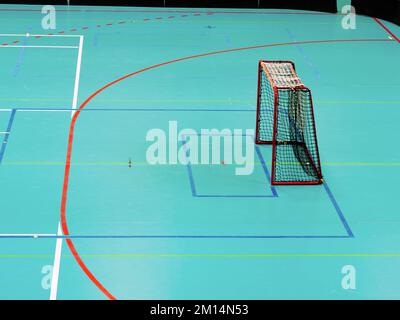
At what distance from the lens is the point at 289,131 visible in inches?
695

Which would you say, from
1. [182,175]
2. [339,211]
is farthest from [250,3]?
[339,211]

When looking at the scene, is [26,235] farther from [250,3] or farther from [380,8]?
[380,8]

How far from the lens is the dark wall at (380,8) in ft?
91.5

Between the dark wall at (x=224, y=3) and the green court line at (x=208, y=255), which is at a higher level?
the dark wall at (x=224, y=3)

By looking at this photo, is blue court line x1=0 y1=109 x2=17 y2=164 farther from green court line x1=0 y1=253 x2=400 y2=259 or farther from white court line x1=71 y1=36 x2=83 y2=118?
green court line x1=0 y1=253 x2=400 y2=259

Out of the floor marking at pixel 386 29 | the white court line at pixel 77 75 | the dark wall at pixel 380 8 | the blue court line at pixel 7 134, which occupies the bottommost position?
the blue court line at pixel 7 134

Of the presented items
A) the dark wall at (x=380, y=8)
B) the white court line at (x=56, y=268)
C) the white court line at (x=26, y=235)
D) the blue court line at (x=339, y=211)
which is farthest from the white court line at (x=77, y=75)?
the dark wall at (x=380, y=8)

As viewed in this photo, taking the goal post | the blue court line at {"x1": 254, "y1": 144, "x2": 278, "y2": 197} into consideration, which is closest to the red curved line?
the blue court line at {"x1": 254, "y1": 144, "x2": 278, "y2": 197}

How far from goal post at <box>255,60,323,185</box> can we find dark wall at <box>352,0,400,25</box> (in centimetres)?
1063

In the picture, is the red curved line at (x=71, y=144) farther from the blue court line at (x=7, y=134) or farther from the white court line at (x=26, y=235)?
the blue court line at (x=7, y=134)

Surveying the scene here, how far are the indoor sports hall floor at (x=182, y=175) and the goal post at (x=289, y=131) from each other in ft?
1.09

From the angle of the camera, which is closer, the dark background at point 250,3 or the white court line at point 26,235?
the white court line at point 26,235

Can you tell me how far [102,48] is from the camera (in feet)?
→ 79.9
